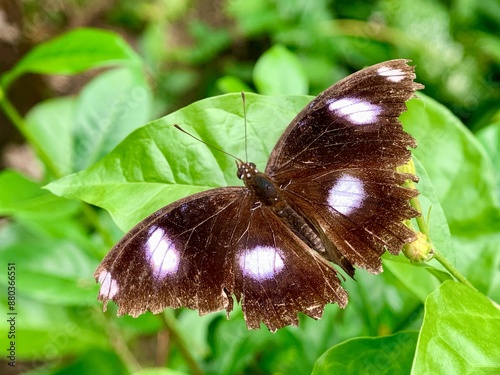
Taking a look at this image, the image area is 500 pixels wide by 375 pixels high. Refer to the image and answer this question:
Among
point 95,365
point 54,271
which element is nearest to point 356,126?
point 54,271

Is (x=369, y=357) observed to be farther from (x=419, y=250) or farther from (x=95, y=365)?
(x=95, y=365)

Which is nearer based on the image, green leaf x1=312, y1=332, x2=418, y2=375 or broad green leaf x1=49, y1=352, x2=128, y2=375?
green leaf x1=312, y1=332, x2=418, y2=375

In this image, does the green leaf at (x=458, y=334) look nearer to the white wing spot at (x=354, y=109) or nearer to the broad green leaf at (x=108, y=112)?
the white wing spot at (x=354, y=109)

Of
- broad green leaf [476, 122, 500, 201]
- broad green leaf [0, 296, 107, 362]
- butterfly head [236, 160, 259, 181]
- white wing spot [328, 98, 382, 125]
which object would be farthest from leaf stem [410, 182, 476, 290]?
broad green leaf [0, 296, 107, 362]

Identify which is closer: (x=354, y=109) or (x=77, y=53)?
(x=354, y=109)

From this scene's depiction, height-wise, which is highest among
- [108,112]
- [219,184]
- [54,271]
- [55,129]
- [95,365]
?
[219,184]

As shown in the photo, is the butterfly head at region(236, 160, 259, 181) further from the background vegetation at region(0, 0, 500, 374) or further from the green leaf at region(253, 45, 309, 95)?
the green leaf at region(253, 45, 309, 95)
